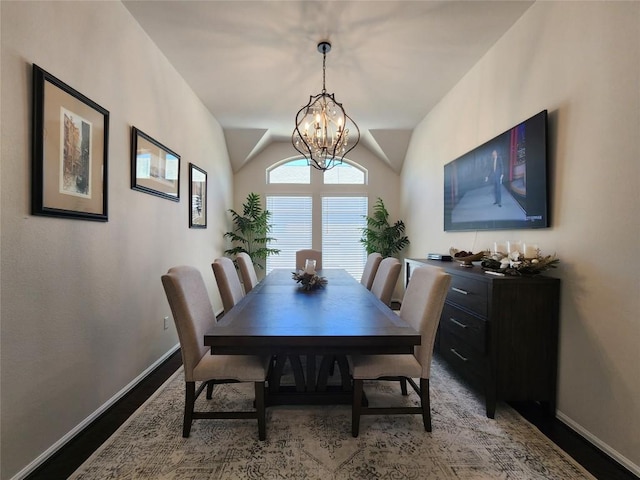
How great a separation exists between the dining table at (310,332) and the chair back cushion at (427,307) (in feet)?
0.55

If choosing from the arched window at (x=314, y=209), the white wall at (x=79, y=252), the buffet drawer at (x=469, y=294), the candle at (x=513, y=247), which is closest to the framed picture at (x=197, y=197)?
the white wall at (x=79, y=252)

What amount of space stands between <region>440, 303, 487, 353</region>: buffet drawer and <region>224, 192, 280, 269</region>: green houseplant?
3.41m

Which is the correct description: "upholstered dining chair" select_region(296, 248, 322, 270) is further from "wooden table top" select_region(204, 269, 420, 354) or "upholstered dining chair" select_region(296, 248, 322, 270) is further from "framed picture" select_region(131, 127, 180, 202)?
"wooden table top" select_region(204, 269, 420, 354)

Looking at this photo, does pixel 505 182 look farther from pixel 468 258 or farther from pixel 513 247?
pixel 468 258

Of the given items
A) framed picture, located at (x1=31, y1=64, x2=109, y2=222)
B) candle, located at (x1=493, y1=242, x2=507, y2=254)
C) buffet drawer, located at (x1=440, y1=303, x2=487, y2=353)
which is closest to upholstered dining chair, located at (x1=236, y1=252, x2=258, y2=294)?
framed picture, located at (x1=31, y1=64, x2=109, y2=222)

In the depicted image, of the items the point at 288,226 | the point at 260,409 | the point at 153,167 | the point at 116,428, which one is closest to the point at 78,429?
the point at 116,428

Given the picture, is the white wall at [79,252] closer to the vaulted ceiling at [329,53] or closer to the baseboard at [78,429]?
the baseboard at [78,429]

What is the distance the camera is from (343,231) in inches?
224

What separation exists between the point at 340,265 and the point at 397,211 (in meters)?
1.46

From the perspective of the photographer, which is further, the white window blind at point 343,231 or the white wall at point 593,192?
the white window blind at point 343,231

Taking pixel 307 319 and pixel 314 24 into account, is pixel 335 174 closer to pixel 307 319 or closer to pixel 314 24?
pixel 314 24

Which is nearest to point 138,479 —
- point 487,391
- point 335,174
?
point 487,391

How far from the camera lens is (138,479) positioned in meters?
1.49

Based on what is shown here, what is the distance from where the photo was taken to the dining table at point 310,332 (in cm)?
142
